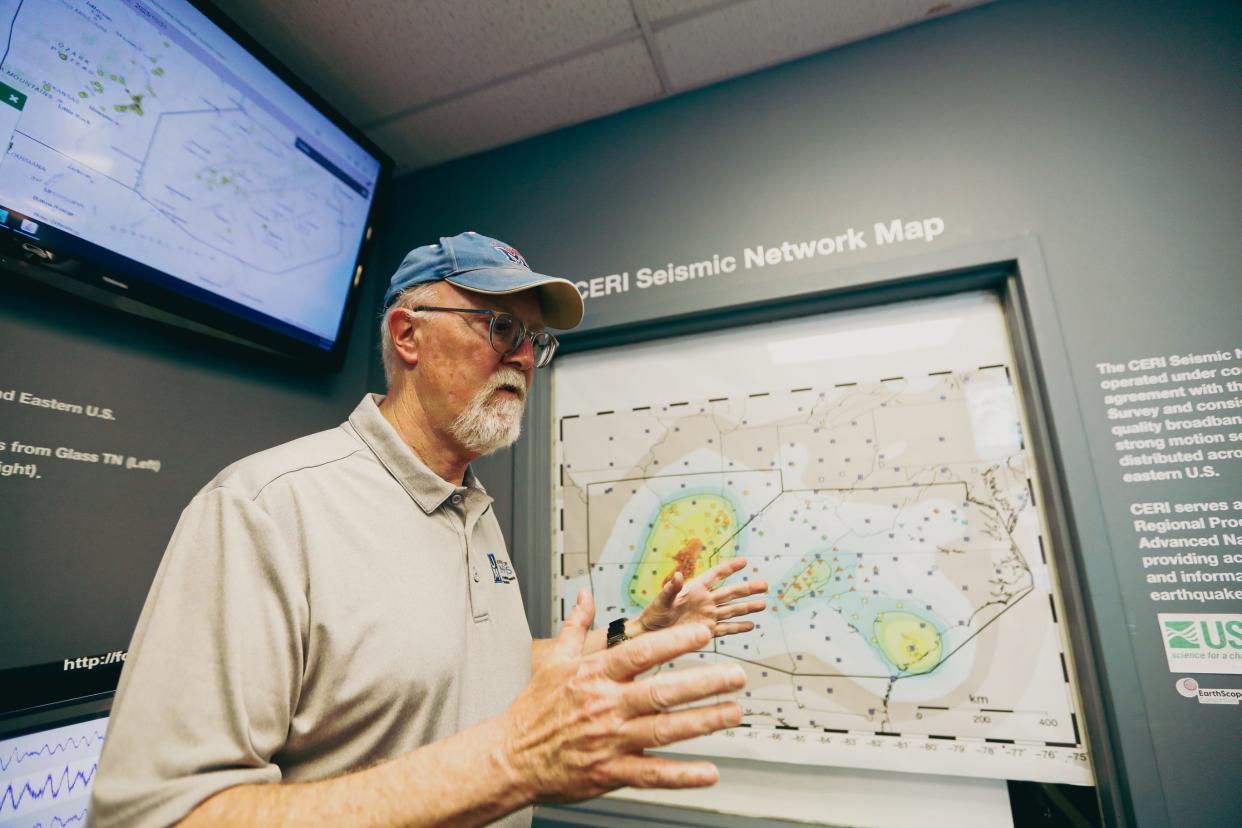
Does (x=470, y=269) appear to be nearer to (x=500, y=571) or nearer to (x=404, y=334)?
(x=404, y=334)

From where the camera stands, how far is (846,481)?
51.4 inches

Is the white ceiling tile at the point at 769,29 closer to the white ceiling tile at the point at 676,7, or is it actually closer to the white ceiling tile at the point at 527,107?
the white ceiling tile at the point at 676,7

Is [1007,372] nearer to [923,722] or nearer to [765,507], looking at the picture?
[765,507]

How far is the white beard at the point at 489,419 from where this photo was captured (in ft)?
3.25

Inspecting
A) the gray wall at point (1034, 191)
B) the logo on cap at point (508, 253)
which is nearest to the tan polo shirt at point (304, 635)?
the logo on cap at point (508, 253)

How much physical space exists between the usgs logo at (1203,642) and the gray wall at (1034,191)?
2 cm

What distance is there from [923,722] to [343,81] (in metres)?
2.20

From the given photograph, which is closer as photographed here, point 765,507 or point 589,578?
point 765,507

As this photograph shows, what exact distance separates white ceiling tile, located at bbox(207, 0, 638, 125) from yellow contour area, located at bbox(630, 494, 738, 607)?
4.12ft

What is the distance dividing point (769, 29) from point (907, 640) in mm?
1540

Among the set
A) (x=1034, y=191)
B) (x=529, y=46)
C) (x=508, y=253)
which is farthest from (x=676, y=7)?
(x=1034, y=191)

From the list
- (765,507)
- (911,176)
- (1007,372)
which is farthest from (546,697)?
(911,176)

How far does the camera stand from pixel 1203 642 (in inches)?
39.2

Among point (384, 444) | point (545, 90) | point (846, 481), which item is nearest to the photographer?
point (384, 444)
